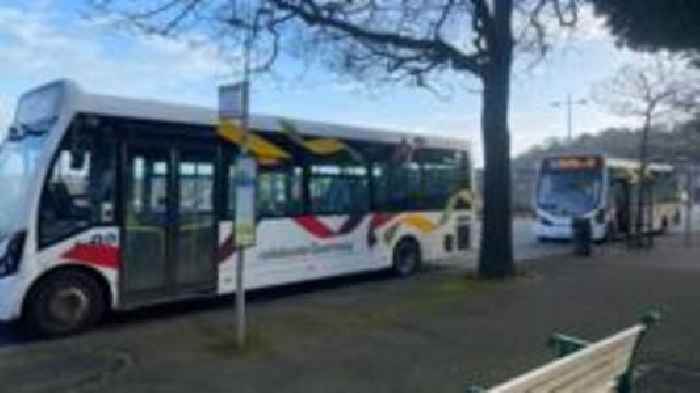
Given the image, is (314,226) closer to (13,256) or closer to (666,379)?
(13,256)

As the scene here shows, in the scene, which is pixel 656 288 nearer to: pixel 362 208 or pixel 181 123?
pixel 362 208

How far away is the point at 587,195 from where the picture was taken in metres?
28.2

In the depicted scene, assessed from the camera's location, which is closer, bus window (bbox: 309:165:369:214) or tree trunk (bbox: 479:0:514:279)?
bus window (bbox: 309:165:369:214)

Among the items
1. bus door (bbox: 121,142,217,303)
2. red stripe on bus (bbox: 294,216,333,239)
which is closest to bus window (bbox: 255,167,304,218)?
red stripe on bus (bbox: 294,216,333,239)

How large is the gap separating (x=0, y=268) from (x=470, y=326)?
229 inches

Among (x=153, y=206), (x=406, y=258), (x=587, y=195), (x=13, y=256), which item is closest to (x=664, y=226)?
(x=587, y=195)

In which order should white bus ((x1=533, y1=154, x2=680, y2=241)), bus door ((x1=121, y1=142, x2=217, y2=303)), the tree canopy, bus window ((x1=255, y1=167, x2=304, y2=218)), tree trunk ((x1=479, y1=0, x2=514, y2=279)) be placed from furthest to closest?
white bus ((x1=533, y1=154, x2=680, y2=241)), tree trunk ((x1=479, y1=0, x2=514, y2=279)), bus window ((x1=255, y1=167, x2=304, y2=218)), bus door ((x1=121, y1=142, x2=217, y2=303)), the tree canopy

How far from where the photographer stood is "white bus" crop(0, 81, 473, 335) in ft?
36.2

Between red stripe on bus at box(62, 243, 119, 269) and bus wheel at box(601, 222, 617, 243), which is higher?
red stripe on bus at box(62, 243, 119, 269)

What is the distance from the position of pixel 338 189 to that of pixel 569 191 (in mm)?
14658

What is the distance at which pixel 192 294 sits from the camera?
41.7 feet

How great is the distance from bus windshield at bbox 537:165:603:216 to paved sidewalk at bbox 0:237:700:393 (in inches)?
489

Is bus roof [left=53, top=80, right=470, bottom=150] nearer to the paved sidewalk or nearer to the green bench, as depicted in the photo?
the paved sidewalk

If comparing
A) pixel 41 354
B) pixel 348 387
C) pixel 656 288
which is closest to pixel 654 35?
pixel 656 288
